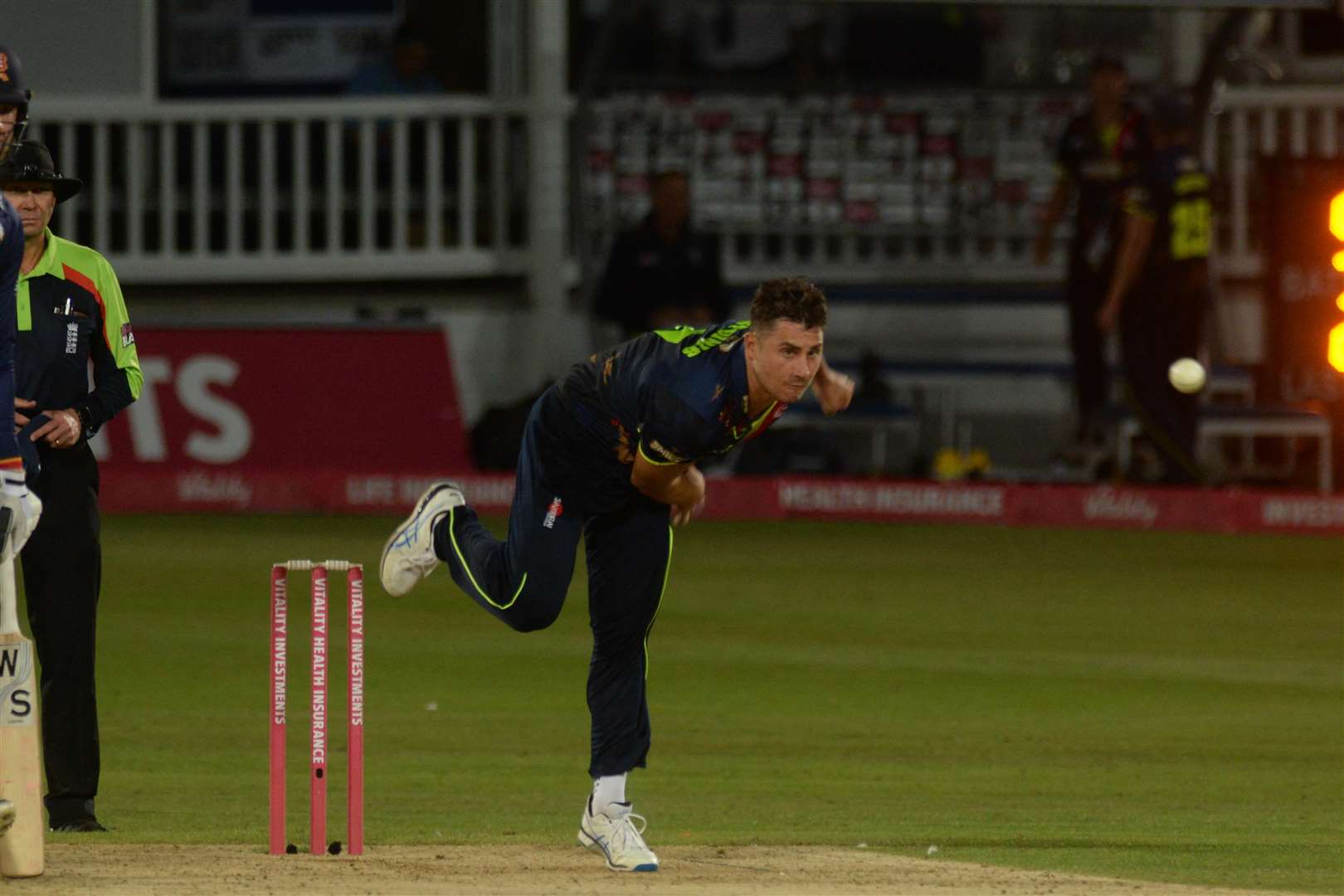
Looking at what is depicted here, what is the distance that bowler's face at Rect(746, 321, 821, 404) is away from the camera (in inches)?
301

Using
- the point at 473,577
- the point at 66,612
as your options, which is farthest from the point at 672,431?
the point at 66,612

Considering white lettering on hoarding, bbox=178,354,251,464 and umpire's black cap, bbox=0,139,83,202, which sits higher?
umpire's black cap, bbox=0,139,83,202

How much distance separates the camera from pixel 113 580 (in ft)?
52.1

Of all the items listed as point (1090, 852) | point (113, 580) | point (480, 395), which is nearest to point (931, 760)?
point (1090, 852)

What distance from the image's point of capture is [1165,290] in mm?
19094

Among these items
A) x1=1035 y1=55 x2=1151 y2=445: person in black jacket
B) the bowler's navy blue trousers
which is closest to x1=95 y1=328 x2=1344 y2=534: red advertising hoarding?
x1=1035 y1=55 x2=1151 y2=445: person in black jacket

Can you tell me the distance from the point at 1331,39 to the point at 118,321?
17471mm

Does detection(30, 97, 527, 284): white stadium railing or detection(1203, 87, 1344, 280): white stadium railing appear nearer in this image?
detection(30, 97, 527, 284): white stadium railing

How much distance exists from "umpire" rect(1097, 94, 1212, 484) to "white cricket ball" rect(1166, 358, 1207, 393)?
149 millimetres

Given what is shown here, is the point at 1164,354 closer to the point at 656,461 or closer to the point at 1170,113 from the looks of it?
the point at 1170,113

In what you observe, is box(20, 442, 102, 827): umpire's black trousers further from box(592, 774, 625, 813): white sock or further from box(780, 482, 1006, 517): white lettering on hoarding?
box(780, 482, 1006, 517): white lettering on hoarding

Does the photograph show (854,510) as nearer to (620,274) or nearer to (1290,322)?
(620,274)

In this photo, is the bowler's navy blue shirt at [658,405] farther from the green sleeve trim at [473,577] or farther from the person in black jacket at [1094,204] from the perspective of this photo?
the person in black jacket at [1094,204]

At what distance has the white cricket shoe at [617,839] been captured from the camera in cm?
806
